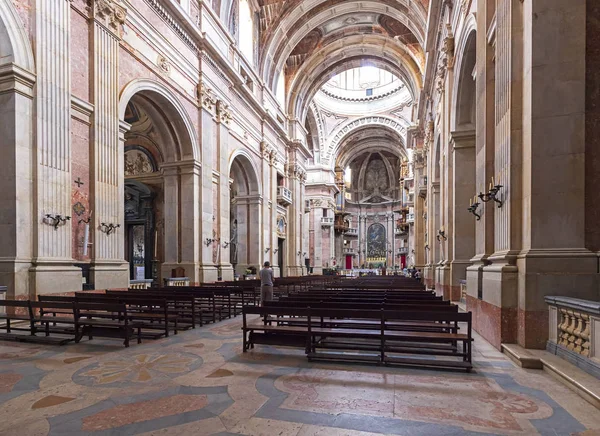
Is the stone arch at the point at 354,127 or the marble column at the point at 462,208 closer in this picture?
the marble column at the point at 462,208

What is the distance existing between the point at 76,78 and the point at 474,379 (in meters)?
11.2

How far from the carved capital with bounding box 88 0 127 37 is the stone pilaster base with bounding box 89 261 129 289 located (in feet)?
22.6

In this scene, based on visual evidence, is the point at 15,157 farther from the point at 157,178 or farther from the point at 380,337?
the point at 157,178

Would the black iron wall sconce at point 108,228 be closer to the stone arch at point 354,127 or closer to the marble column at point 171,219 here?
the marble column at point 171,219

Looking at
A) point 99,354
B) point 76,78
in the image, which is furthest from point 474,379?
point 76,78

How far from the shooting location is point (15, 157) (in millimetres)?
8180

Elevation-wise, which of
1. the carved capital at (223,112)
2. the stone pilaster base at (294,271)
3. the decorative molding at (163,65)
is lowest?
the stone pilaster base at (294,271)

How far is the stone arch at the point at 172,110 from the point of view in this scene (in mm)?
12148

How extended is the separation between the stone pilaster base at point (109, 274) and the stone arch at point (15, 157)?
1.87 meters

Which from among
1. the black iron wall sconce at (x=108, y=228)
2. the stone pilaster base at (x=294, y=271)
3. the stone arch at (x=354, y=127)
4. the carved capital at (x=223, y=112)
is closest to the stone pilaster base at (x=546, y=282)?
the black iron wall sconce at (x=108, y=228)

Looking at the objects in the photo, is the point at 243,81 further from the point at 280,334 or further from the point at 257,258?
the point at 280,334

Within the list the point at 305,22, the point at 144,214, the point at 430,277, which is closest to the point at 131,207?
the point at 144,214

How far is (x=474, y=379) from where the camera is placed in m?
4.26

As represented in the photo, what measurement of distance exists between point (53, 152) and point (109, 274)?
3.59m
